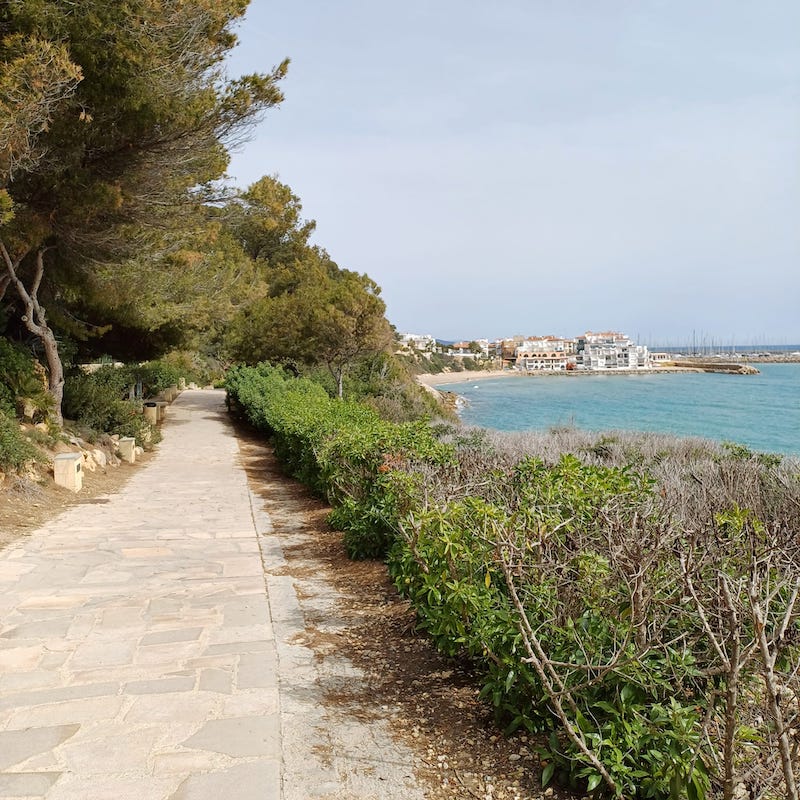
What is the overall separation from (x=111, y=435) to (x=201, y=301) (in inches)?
125

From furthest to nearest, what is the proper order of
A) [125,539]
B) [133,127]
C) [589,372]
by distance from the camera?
[589,372]
[133,127]
[125,539]

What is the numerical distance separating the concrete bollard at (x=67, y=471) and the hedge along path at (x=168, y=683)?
113 inches

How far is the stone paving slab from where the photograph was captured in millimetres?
2545

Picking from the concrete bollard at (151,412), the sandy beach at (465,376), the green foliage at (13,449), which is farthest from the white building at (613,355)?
the green foliage at (13,449)

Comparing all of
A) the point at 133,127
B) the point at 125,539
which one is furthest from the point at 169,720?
the point at 133,127

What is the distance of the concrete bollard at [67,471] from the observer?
30.1ft

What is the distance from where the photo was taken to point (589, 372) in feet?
423

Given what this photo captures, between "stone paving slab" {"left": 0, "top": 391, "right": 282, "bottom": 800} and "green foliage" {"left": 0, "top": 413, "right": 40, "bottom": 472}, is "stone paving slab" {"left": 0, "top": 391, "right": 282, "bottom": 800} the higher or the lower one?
the lower one

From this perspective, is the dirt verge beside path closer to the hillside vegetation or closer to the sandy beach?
the hillside vegetation

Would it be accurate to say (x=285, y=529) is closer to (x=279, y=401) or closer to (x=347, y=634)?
(x=347, y=634)

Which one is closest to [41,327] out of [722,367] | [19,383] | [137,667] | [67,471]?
[19,383]

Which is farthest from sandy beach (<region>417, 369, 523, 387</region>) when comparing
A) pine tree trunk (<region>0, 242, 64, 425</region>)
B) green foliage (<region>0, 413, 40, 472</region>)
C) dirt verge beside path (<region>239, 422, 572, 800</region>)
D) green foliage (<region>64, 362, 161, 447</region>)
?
dirt verge beside path (<region>239, 422, 572, 800</region>)

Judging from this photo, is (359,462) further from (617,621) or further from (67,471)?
(67,471)

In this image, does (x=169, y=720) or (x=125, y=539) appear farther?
(x=125, y=539)
